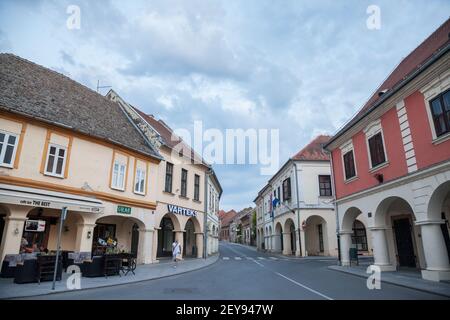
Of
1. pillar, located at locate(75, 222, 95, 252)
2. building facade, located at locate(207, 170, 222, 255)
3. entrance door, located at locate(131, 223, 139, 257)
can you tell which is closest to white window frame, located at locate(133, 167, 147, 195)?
entrance door, located at locate(131, 223, 139, 257)

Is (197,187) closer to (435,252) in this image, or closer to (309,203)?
(309,203)

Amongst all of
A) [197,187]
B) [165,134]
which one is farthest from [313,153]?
[165,134]

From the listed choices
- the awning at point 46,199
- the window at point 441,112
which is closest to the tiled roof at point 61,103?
the awning at point 46,199

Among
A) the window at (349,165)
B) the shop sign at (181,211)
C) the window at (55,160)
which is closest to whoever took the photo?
the window at (55,160)

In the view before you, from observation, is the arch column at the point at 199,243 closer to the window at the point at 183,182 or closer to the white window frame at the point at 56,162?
the window at the point at 183,182

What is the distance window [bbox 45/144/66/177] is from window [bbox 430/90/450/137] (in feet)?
54.4

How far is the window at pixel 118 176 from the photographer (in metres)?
17.0

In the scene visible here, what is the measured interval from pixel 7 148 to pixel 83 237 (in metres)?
5.43

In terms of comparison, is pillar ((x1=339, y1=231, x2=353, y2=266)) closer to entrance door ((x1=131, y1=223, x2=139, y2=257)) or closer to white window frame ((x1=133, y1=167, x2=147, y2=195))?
white window frame ((x1=133, y1=167, x2=147, y2=195))

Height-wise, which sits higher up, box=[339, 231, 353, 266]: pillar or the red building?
the red building

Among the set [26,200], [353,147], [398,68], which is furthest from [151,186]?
[398,68]

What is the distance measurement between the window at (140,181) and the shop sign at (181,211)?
3.20 m

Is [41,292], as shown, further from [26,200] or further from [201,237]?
[201,237]

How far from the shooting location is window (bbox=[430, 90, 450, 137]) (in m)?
10.5
